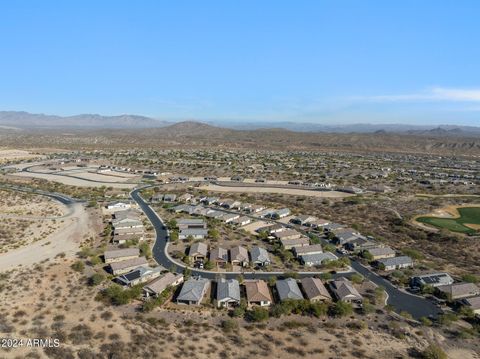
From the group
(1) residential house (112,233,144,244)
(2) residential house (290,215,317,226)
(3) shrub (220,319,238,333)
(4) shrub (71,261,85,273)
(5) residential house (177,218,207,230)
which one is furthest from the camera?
(2) residential house (290,215,317,226)

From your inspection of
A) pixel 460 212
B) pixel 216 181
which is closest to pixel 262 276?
pixel 460 212

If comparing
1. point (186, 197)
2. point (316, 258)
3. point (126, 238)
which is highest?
point (186, 197)

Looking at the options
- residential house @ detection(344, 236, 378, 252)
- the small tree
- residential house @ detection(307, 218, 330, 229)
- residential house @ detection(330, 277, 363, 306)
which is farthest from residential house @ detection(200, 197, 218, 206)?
residential house @ detection(330, 277, 363, 306)

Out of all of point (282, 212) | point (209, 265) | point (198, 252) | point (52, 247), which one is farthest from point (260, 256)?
point (52, 247)

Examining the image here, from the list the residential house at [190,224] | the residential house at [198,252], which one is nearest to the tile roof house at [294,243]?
the residential house at [198,252]

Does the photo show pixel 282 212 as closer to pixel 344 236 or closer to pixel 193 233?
pixel 344 236

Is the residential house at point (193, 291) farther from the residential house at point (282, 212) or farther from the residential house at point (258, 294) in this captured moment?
the residential house at point (282, 212)

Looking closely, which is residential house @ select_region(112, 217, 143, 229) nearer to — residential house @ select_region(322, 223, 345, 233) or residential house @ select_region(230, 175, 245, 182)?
residential house @ select_region(322, 223, 345, 233)

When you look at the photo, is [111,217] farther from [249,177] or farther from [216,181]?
[249,177]
